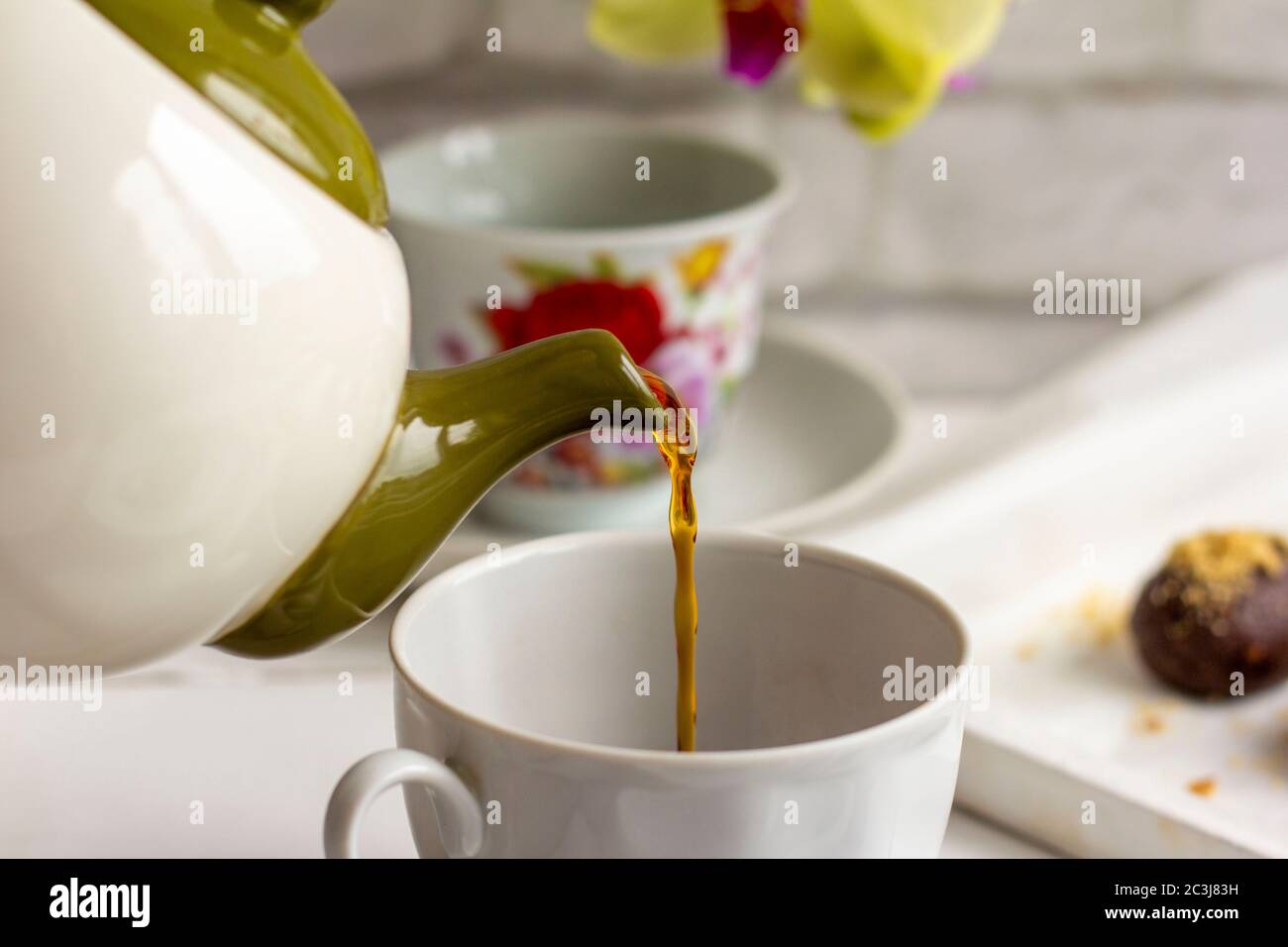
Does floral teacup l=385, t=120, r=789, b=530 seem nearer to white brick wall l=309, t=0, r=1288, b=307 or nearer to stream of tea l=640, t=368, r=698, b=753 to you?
white brick wall l=309, t=0, r=1288, b=307

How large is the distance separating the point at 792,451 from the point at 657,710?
1.07 ft

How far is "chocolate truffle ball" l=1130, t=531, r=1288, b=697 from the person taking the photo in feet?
1.88

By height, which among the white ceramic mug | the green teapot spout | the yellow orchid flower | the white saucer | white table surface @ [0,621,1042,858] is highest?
the yellow orchid flower

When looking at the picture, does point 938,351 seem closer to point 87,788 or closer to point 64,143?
point 87,788

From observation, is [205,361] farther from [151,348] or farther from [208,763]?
[208,763]

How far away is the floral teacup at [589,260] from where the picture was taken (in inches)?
26.0

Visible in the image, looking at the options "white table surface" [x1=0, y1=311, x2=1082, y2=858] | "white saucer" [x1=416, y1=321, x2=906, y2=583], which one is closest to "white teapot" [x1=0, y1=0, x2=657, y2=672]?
"white table surface" [x1=0, y1=311, x2=1082, y2=858]

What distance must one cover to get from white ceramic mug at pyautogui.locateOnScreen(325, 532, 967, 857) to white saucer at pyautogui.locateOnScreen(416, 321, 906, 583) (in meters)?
0.17

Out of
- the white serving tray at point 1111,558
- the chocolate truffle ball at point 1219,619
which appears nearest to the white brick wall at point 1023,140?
the white serving tray at point 1111,558

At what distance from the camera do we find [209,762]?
530 mm

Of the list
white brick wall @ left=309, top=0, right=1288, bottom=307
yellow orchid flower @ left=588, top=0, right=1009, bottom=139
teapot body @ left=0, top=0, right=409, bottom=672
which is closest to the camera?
teapot body @ left=0, top=0, right=409, bottom=672
